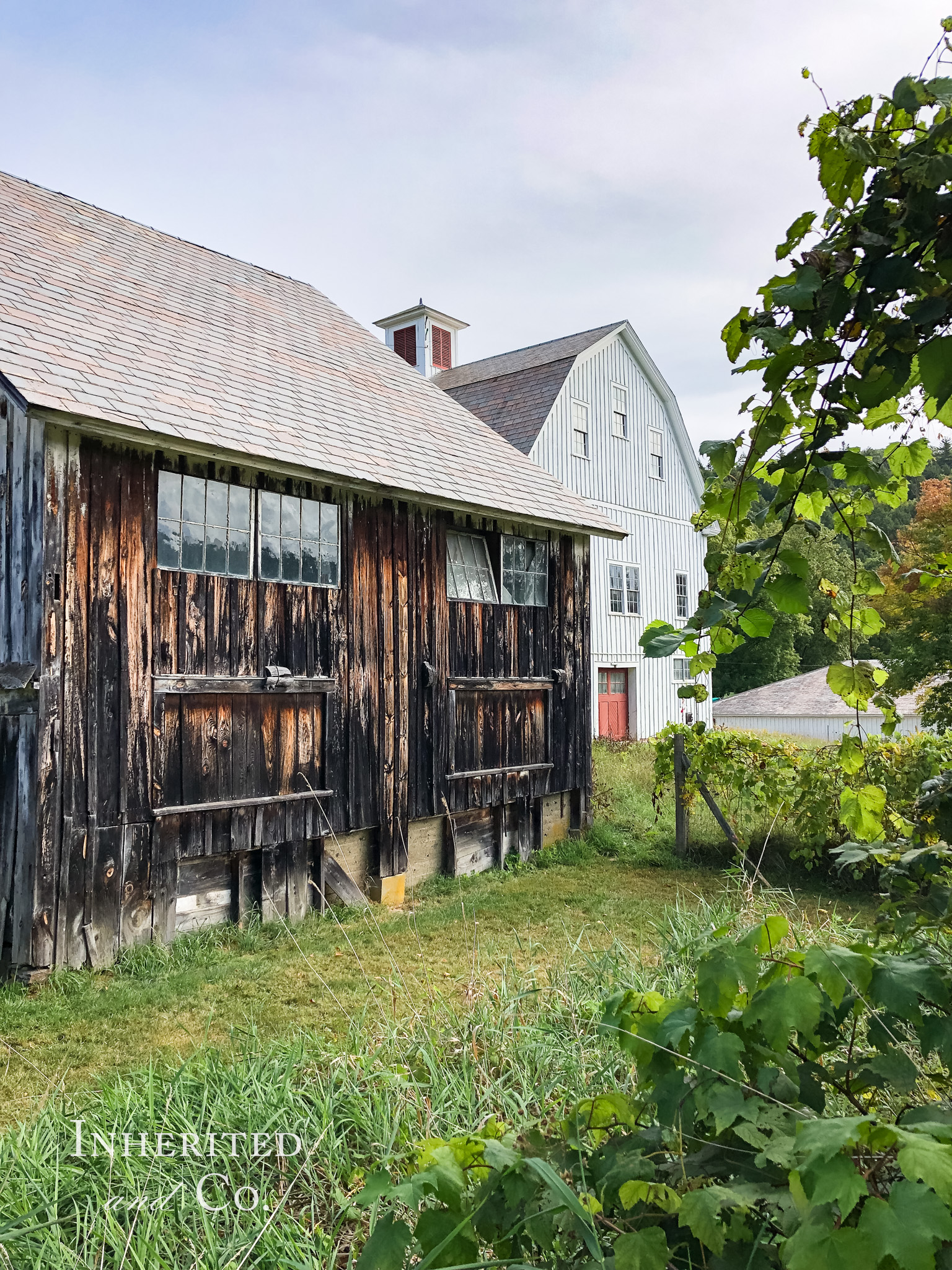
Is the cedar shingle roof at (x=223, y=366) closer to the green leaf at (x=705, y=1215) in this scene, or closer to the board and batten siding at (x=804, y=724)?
the green leaf at (x=705, y=1215)

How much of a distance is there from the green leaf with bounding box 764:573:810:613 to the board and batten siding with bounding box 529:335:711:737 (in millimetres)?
16838

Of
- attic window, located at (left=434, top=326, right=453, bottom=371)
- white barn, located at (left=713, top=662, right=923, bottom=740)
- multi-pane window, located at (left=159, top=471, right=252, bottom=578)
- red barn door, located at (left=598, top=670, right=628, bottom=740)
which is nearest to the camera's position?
multi-pane window, located at (left=159, top=471, right=252, bottom=578)

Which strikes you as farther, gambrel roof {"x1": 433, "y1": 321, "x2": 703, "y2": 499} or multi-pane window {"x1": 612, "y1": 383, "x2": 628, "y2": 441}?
multi-pane window {"x1": 612, "y1": 383, "x2": 628, "y2": 441}

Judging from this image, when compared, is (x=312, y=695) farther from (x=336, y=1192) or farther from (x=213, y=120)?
(x=336, y=1192)

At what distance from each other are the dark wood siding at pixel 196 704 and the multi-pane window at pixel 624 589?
35.6 feet

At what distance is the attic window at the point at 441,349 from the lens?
78.2ft

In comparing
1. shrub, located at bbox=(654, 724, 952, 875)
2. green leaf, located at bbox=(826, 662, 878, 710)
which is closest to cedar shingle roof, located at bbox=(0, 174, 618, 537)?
shrub, located at bbox=(654, 724, 952, 875)

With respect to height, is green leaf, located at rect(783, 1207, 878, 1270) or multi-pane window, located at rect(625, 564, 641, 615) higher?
multi-pane window, located at rect(625, 564, 641, 615)

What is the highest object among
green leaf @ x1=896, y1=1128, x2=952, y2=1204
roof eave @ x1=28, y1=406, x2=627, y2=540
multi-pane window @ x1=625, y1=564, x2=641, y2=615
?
multi-pane window @ x1=625, y1=564, x2=641, y2=615

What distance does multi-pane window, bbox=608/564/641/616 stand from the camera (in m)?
20.6

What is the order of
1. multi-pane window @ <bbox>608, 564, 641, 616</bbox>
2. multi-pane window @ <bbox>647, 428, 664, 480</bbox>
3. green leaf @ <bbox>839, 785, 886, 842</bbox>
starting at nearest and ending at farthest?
green leaf @ <bbox>839, 785, 886, 842</bbox>
multi-pane window @ <bbox>608, 564, 641, 616</bbox>
multi-pane window @ <bbox>647, 428, 664, 480</bbox>

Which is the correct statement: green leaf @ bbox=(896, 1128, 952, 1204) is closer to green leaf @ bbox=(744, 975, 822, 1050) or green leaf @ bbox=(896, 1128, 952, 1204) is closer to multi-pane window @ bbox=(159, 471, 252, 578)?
green leaf @ bbox=(744, 975, 822, 1050)

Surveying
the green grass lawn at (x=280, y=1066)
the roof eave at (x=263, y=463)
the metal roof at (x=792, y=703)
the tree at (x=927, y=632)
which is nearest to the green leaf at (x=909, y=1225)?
the green grass lawn at (x=280, y=1066)

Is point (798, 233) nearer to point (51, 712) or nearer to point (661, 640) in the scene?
point (661, 640)
